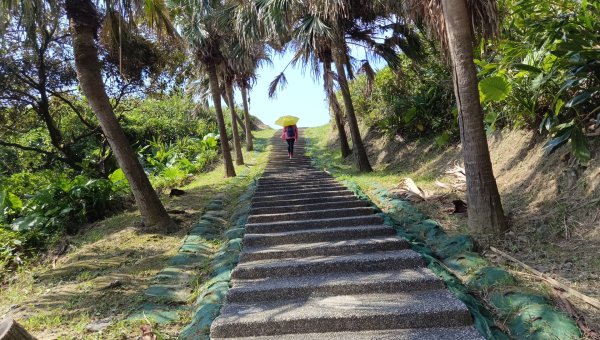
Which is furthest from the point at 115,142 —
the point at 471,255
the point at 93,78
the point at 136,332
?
the point at 471,255

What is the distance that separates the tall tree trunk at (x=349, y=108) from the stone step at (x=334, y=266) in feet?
20.3

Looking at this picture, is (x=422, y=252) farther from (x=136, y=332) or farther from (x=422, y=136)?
(x=422, y=136)

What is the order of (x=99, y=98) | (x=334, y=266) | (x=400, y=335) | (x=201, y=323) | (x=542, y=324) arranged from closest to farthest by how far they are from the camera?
(x=542, y=324) → (x=400, y=335) → (x=201, y=323) → (x=334, y=266) → (x=99, y=98)

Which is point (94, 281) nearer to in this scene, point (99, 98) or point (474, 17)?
point (99, 98)

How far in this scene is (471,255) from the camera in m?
4.28

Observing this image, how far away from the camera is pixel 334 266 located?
4.39 metres

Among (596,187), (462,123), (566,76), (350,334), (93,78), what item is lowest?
(350,334)

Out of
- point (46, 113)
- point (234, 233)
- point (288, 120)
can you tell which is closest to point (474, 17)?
point (234, 233)

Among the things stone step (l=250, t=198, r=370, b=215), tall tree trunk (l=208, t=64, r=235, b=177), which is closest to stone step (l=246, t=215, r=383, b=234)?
stone step (l=250, t=198, r=370, b=215)

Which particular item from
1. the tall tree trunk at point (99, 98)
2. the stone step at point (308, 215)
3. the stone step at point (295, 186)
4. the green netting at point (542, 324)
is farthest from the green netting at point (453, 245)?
the tall tree trunk at point (99, 98)

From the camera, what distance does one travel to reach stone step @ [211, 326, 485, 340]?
3.17m

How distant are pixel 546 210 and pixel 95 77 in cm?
660

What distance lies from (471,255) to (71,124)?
543 inches

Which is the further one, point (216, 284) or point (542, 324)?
point (216, 284)
